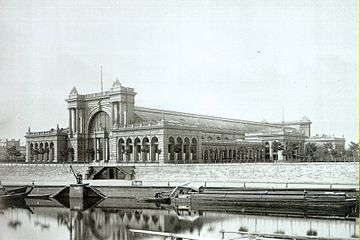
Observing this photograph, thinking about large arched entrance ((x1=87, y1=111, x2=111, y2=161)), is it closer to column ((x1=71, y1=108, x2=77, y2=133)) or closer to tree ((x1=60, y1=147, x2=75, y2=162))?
column ((x1=71, y1=108, x2=77, y2=133))

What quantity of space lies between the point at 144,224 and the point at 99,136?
1304 inches

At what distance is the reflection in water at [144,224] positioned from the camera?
24.2m

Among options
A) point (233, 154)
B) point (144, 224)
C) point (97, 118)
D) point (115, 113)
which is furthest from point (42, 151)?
point (144, 224)

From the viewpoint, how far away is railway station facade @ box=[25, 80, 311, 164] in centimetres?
5262

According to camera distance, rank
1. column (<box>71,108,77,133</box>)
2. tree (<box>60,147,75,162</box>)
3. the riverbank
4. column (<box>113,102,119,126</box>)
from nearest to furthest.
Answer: the riverbank
column (<box>113,102,119,126</box>)
tree (<box>60,147,75,162</box>)
column (<box>71,108,77,133</box>)

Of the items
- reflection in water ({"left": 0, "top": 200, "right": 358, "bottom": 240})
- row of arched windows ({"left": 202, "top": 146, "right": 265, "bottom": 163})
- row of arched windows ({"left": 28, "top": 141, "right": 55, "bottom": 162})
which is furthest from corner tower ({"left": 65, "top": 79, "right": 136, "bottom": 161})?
reflection in water ({"left": 0, "top": 200, "right": 358, "bottom": 240})

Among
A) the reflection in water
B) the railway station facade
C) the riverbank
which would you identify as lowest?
the reflection in water

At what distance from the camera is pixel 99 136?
59469 millimetres

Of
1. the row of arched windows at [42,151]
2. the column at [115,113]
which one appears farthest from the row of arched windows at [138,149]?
the row of arched windows at [42,151]

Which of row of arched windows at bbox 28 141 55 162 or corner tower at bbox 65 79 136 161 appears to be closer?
corner tower at bbox 65 79 136 161

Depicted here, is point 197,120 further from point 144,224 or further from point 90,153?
point 144,224

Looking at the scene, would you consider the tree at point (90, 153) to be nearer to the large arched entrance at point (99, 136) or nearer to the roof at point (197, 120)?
the large arched entrance at point (99, 136)

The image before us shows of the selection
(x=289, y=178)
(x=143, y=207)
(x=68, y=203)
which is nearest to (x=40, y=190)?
(x=68, y=203)

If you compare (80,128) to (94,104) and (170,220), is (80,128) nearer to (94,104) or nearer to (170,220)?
(94,104)
